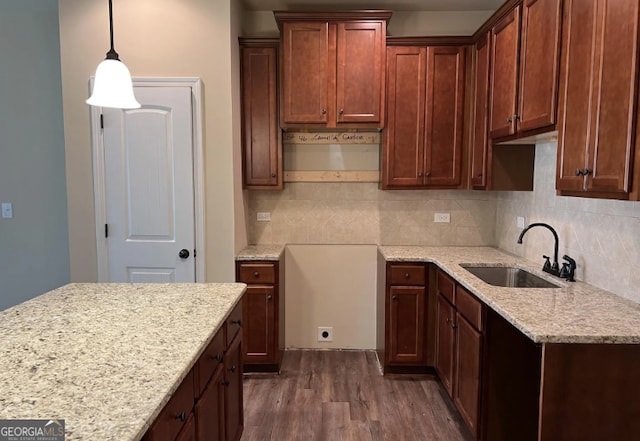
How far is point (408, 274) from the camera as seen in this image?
9.61 feet

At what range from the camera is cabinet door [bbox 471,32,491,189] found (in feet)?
9.16

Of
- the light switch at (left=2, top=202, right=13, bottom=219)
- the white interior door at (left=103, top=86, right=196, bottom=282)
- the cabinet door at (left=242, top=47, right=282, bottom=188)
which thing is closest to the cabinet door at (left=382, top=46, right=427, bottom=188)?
the cabinet door at (left=242, top=47, right=282, bottom=188)

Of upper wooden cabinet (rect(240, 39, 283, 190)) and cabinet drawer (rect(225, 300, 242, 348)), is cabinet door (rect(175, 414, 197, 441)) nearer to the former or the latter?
cabinet drawer (rect(225, 300, 242, 348))

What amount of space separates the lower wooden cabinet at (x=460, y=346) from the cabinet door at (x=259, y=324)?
1252 mm

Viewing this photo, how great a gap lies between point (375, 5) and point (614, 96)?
2149 mm

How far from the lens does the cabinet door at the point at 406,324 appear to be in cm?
293

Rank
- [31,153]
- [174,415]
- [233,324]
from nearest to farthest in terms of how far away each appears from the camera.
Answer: [174,415]
[233,324]
[31,153]

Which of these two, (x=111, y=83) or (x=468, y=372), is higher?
(x=111, y=83)

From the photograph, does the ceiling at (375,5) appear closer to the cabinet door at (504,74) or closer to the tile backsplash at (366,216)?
the cabinet door at (504,74)

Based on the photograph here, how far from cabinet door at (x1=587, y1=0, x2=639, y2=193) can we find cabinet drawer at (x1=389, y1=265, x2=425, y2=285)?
1.43m

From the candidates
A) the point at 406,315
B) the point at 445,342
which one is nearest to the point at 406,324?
the point at 406,315

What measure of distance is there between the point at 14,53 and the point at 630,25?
164 inches

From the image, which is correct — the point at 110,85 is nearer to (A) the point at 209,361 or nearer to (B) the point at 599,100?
(A) the point at 209,361

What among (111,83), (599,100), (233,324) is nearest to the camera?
(599,100)
